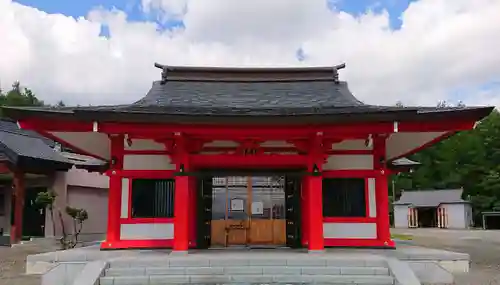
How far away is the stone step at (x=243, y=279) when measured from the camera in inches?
306

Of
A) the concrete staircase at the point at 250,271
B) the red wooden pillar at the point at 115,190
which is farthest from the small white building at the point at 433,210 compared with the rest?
the red wooden pillar at the point at 115,190

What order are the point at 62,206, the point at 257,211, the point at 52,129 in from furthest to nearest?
the point at 62,206, the point at 257,211, the point at 52,129

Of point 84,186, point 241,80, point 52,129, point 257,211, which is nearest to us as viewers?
point 52,129

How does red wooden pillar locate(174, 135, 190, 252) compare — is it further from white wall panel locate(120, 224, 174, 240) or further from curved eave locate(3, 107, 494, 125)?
white wall panel locate(120, 224, 174, 240)

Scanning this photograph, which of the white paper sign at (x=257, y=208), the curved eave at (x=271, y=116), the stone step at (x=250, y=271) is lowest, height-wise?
the stone step at (x=250, y=271)

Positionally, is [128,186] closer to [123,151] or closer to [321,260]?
[123,151]

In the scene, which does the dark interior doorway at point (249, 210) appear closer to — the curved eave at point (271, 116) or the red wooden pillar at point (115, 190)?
the red wooden pillar at point (115, 190)

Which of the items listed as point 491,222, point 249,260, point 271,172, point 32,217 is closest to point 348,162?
point 271,172

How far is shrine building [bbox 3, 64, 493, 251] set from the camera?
845cm

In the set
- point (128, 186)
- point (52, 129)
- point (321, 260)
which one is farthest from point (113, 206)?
point (321, 260)

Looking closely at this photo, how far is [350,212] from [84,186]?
12.0m

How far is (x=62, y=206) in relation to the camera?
1705cm

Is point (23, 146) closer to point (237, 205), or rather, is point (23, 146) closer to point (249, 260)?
point (237, 205)

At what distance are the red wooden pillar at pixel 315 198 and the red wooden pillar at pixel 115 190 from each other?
4.15m
